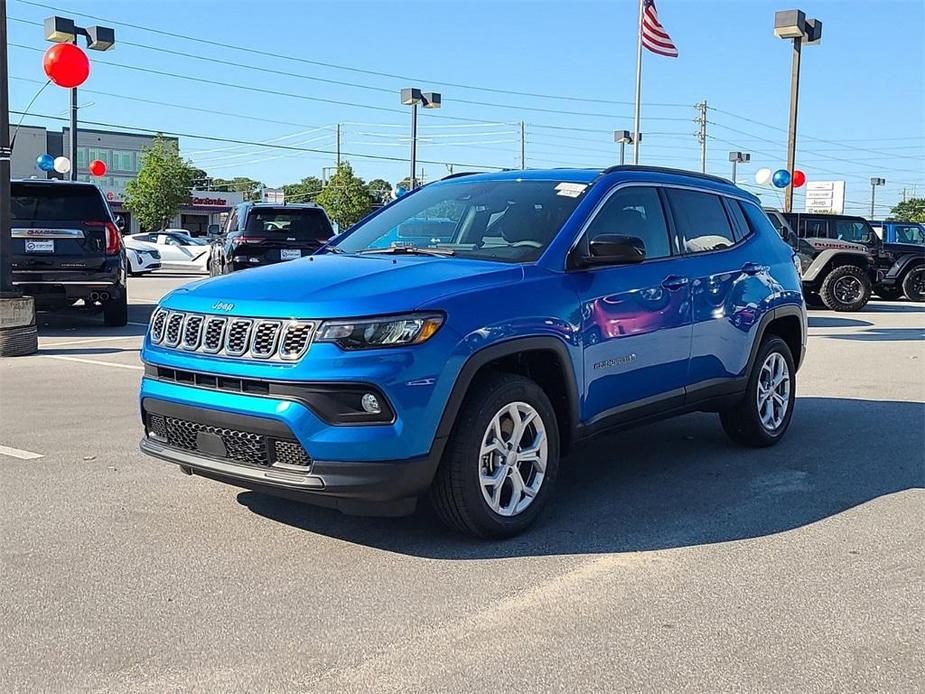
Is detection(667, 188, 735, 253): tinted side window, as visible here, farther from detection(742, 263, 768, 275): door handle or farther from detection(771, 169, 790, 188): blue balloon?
detection(771, 169, 790, 188): blue balloon

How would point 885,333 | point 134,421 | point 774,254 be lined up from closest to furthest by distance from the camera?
point 774,254 → point 134,421 → point 885,333

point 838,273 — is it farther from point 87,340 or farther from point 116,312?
point 87,340

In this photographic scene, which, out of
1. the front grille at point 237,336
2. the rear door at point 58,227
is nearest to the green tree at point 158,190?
the rear door at point 58,227

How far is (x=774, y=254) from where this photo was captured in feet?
21.9

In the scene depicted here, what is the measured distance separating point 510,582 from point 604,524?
937 millimetres

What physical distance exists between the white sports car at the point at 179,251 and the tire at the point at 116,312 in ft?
56.8

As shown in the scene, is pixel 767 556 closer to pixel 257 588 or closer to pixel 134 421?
pixel 257 588

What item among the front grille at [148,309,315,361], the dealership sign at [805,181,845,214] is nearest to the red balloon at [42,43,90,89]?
the front grille at [148,309,315,361]

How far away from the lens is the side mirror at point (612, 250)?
191 inches

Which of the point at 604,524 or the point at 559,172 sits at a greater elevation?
the point at 559,172

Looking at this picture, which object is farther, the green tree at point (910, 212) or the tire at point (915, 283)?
the green tree at point (910, 212)

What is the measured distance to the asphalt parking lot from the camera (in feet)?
10.6

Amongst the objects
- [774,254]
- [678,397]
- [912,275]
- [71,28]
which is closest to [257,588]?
[678,397]

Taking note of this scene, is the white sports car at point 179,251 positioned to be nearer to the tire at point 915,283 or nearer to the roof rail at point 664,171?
the tire at point 915,283
